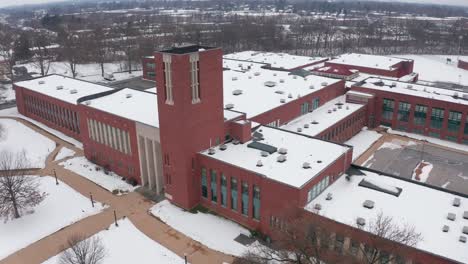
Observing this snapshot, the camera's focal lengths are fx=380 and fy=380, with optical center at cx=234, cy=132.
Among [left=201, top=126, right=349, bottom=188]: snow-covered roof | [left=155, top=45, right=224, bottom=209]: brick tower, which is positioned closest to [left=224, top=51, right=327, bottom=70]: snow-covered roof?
[left=201, top=126, right=349, bottom=188]: snow-covered roof

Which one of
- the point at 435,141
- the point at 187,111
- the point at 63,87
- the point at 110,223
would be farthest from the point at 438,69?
the point at 110,223

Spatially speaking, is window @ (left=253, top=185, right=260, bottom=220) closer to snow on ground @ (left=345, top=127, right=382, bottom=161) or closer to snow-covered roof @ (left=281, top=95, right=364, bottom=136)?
snow-covered roof @ (left=281, top=95, right=364, bottom=136)

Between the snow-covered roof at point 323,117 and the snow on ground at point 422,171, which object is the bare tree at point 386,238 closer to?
the snow on ground at point 422,171

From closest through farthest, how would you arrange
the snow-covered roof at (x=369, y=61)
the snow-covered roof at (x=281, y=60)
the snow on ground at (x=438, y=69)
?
1. the snow-covered roof at (x=369, y=61)
2. the snow-covered roof at (x=281, y=60)
3. the snow on ground at (x=438, y=69)

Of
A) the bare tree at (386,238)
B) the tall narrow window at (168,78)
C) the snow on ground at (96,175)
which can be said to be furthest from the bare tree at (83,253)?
the bare tree at (386,238)

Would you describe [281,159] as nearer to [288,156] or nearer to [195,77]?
[288,156]

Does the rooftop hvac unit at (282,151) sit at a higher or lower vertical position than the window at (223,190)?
higher
